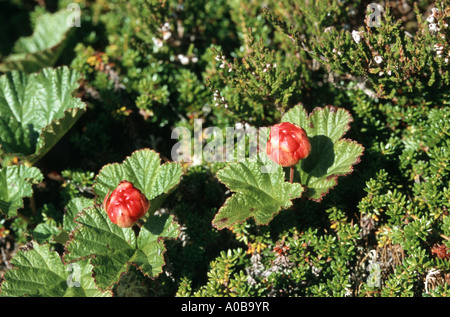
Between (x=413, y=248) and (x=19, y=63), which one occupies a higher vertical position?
(x=19, y=63)

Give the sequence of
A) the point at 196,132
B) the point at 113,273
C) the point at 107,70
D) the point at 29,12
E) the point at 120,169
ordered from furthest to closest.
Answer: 1. the point at 29,12
2. the point at 107,70
3. the point at 196,132
4. the point at 120,169
5. the point at 113,273

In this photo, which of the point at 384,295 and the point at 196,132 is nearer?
the point at 384,295

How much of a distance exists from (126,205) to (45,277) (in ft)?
2.63

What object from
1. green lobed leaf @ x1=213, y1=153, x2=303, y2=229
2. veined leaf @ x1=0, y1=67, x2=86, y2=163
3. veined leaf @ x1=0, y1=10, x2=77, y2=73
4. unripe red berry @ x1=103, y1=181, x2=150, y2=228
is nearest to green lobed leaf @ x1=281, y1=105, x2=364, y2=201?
green lobed leaf @ x1=213, y1=153, x2=303, y2=229

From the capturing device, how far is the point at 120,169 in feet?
9.25

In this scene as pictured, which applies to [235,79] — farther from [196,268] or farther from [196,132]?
[196,268]

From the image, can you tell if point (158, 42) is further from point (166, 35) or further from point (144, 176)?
point (144, 176)

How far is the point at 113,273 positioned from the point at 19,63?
2179 millimetres

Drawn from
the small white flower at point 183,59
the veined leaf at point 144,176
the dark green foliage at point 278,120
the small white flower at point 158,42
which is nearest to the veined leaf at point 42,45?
the dark green foliage at point 278,120

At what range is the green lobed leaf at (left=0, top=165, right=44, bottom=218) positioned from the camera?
2895 millimetres

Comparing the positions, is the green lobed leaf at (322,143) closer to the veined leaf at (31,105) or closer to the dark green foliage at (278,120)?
the dark green foliage at (278,120)

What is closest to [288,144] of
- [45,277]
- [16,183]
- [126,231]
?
[126,231]

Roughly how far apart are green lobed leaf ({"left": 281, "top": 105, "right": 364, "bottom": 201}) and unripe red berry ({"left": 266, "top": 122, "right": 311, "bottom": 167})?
317 mm
